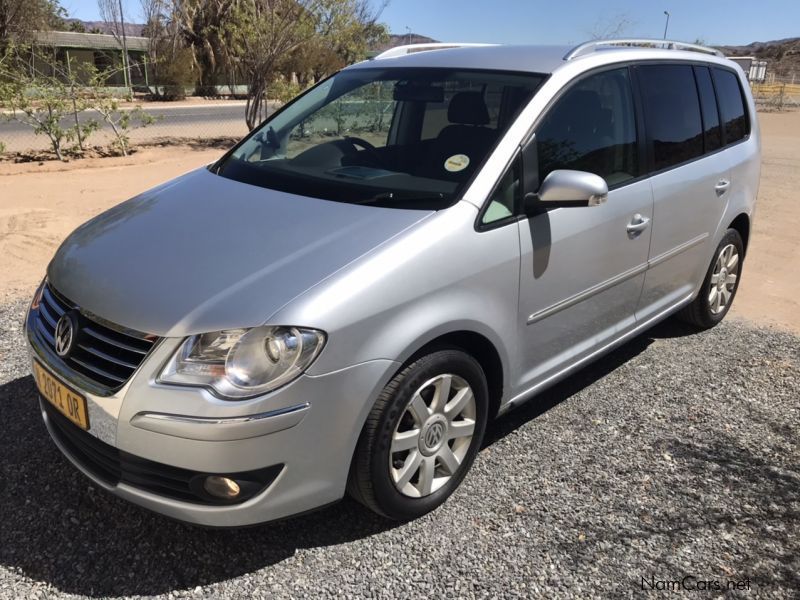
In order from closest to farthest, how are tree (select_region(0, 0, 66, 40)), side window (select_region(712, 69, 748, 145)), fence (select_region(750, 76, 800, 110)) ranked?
1. side window (select_region(712, 69, 748, 145))
2. tree (select_region(0, 0, 66, 40))
3. fence (select_region(750, 76, 800, 110))

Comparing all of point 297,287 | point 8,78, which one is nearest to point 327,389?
point 297,287

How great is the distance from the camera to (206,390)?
215 centimetres

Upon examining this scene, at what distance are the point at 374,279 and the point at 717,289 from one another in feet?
11.2

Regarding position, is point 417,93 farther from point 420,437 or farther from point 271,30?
point 271,30

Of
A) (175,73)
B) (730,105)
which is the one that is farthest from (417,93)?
(175,73)

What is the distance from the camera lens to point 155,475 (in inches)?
89.9

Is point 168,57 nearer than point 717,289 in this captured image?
No

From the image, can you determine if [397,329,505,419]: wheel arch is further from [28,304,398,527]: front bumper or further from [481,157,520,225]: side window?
[481,157,520,225]: side window

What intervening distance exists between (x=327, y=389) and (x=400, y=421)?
1.42 feet

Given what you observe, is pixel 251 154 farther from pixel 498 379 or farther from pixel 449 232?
pixel 498 379

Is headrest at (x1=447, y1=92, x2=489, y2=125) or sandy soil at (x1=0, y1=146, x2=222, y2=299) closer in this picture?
headrest at (x1=447, y1=92, x2=489, y2=125)

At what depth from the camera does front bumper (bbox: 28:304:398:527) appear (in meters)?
2.14

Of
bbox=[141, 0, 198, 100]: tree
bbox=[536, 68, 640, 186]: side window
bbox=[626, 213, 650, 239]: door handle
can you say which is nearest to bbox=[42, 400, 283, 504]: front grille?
bbox=[536, 68, 640, 186]: side window

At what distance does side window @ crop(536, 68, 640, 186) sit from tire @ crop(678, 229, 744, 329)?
57.9 inches
